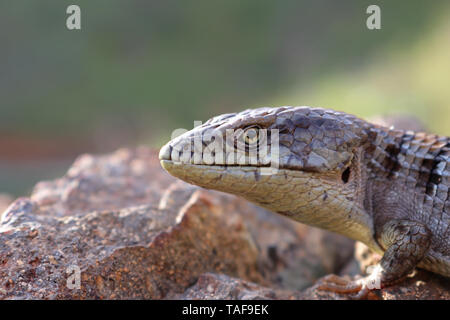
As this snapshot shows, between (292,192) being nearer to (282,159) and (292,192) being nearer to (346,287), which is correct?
(282,159)

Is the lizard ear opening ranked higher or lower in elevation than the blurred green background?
lower

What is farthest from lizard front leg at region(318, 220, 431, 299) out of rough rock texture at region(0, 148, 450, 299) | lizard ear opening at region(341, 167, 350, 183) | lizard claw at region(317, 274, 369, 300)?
lizard ear opening at region(341, 167, 350, 183)

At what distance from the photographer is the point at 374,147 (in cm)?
401

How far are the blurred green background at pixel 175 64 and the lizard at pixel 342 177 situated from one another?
1046cm

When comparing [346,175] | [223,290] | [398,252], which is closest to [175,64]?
[346,175]

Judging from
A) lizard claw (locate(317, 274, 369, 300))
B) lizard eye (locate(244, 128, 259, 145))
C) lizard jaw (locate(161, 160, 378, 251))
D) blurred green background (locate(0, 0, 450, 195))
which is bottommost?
lizard claw (locate(317, 274, 369, 300))

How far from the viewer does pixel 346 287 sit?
12.9 feet

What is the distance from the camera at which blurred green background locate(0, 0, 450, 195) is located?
52.5 feet

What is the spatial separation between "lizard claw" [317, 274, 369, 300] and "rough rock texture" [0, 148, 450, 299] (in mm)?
82

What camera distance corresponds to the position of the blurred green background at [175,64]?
16.0 meters

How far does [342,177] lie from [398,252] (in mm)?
743

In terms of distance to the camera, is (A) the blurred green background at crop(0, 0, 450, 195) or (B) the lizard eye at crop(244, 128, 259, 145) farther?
(A) the blurred green background at crop(0, 0, 450, 195)

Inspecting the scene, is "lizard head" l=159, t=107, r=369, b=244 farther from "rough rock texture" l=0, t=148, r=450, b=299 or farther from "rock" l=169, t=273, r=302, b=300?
"rough rock texture" l=0, t=148, r=450, b=299

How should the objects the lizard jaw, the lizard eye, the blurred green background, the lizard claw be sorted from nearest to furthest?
the lizard jaw
the lizard eye
the lizard claw
the blurred green background
